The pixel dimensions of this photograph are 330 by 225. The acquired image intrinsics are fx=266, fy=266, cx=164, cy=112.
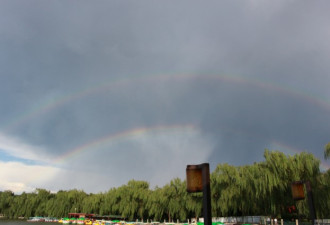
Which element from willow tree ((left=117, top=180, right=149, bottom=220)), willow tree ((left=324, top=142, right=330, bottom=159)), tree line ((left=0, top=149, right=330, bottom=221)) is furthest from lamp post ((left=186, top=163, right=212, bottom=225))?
willow tree ((left=117, top=180, right=149, bottom=220))

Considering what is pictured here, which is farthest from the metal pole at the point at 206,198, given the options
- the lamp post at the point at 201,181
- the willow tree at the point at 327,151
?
the willow tree at the point at 327,151

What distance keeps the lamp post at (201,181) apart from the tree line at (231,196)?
18.3 feet

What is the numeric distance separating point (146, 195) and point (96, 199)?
59.0 feet

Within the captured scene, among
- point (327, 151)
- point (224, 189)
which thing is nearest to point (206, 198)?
point (327, 151)

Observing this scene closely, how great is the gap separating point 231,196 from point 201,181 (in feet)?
127

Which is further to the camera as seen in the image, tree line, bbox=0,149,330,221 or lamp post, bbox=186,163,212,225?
tree line, bbox=0,149,330,221

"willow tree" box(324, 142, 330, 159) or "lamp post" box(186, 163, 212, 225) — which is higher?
"willow tree" box(324, 142, 330, 159)

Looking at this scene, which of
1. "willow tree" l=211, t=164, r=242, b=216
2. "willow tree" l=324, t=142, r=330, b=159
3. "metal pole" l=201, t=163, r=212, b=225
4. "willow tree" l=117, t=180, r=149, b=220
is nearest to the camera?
"metal pole" l=201, t=163, r=212, b=225

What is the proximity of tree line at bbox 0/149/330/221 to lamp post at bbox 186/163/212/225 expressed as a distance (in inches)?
220

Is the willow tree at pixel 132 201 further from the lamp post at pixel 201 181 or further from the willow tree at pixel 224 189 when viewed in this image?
the lamp post at pixel 201 181

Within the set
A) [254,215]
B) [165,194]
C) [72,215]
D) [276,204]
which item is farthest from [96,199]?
[276,204]

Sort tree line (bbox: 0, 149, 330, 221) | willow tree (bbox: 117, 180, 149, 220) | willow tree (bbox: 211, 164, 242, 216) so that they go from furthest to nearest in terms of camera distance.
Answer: willow tree (bbox: 117, 180, 149, 220)
willow tree (bbox: 211, 164, 242, 216)
tree line (bbox: 0, 149, 330, 221)

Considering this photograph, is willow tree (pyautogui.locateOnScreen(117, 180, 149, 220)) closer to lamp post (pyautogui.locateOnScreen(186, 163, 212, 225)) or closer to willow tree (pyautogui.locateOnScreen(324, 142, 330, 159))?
willow tree (pyautogui.locateOnScreen(324, 142, 330, 159))

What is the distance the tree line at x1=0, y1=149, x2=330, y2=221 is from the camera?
2806 centimetres
